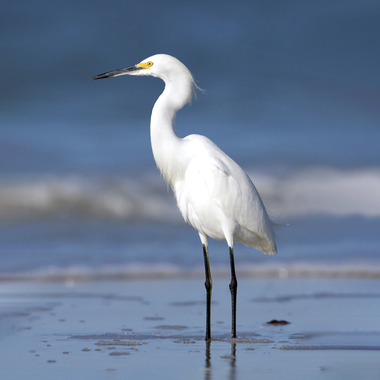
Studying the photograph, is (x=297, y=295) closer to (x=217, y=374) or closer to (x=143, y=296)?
(x=143, y=296)

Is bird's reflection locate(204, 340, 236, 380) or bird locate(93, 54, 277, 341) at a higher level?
bird locate(93, 54, 277, 341)

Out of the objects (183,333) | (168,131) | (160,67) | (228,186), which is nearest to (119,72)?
(160,67)

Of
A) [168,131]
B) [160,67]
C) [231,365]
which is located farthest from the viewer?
[160,67]

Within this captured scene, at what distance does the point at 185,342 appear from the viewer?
5.93 m

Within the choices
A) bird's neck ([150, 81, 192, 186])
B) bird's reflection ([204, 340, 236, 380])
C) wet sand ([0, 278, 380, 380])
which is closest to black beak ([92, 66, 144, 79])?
bird's neck ([150, 81, 192, 186])

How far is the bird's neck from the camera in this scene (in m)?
6.79

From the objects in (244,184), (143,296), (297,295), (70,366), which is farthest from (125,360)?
(297,295)

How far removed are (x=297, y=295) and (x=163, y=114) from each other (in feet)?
17.6

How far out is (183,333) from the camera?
21.8ft

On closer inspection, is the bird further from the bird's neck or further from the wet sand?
the wet sand

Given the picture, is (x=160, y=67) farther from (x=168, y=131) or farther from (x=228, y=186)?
(x=228, y=186)

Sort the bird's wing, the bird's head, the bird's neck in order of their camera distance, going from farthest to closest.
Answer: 1. the bird's head
2. the bird's neck
3. the bird's wing

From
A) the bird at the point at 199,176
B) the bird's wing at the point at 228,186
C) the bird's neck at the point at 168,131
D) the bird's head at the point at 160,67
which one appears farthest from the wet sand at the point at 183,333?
the bird's head at the point at 160,67

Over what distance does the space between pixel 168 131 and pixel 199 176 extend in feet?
2.20
